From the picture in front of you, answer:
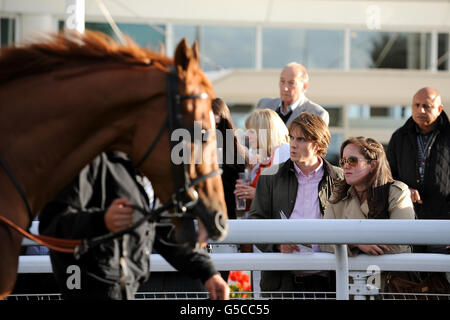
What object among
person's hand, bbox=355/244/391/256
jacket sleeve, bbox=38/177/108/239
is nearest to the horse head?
jacket sleeve, bbox=38/177/108/239

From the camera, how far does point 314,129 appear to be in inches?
176

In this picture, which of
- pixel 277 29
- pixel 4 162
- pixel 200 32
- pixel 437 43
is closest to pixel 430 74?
pixel 437 43

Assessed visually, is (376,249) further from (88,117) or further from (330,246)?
(88,117)

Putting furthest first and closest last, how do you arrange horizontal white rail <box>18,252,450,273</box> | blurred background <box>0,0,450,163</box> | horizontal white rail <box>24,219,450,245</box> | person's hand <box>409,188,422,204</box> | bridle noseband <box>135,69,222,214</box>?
1. blurred background <box>0,0,450,163</box>
2. person's hand <box>409,188,422,204</box>
3. horizontal white rail <box>18,252,450,273</box>
4. horizontal white rail <box>24,219,450,245</box>
5. bridle noseband <box>135,69,222,214</box>

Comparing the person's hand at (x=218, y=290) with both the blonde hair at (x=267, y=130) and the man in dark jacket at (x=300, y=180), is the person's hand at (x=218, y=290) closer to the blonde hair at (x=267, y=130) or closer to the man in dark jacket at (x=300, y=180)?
the man in dark jacket at (x=300, y=180)

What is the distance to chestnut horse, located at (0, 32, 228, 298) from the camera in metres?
2.48

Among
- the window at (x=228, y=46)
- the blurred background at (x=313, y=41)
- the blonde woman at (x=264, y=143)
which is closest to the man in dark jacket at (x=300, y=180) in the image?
the blonde woman at (x=264, y=143)

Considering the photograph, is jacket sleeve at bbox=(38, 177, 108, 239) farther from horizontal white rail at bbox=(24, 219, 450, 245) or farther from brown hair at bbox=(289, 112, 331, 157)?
brown hair at bbox=(289, 112, 331, 157)

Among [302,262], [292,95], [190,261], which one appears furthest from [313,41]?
[190,261]

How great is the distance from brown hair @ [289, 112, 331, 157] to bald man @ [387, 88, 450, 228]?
0.95m

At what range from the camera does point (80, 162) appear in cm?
257

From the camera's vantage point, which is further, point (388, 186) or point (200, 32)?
point (200, 32)
